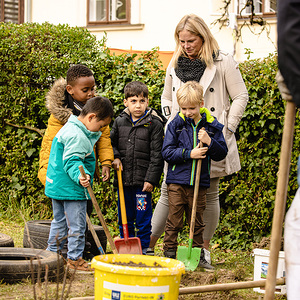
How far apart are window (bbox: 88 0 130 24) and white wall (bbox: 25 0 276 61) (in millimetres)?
182

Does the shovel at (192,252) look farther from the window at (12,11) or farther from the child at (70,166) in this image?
the window at (12,11)

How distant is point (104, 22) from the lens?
49.0 feet

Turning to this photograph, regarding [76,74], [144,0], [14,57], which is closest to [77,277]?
[76,74]

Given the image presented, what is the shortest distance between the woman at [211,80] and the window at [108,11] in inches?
400

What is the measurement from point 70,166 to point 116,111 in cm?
225

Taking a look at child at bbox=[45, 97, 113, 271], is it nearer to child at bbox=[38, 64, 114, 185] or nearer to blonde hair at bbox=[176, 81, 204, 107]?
child at bbox=[38, 64, 114, 185]

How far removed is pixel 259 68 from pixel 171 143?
1.73 m

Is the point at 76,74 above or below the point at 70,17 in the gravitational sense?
below

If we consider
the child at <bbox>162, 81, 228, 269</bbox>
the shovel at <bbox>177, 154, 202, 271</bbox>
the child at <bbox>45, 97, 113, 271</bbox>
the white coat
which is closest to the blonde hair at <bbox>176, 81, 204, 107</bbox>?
the child at <bbox>162, 81, 228, 269</bbox>

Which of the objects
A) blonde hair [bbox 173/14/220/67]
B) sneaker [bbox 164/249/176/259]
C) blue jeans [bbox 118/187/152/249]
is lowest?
sneaker [bbox 164/249/176/259]

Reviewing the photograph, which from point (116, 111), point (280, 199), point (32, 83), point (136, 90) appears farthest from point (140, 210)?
point (280, 199)

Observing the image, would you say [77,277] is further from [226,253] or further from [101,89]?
[101,89]

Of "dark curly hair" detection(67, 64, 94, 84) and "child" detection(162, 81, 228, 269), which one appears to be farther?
"dark curly hair" detection(67, 64, 94, 84)

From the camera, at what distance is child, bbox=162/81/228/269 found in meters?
4.67
